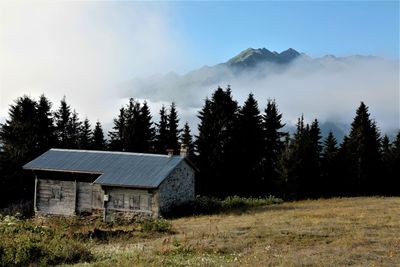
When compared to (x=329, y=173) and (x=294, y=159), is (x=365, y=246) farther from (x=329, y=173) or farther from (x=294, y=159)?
(x=329, y=173)

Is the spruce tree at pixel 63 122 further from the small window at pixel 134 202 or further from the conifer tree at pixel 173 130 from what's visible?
the small window at pixel 134 202

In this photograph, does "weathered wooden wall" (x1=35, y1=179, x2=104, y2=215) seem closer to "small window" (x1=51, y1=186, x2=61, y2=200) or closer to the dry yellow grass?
"small window" (x1=51, y1=186, x2=61, y2=200)

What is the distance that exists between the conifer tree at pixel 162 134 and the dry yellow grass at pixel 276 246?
1220 inches

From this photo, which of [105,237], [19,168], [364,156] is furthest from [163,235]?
[364,156]

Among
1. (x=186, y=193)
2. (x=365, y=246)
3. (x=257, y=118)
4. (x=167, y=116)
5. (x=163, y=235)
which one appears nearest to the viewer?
(x=365, y=246)

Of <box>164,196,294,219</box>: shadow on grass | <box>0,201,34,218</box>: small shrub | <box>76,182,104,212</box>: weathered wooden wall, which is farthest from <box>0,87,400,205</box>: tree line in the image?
<box>76,182,104,212</box>: weathered wooden wall

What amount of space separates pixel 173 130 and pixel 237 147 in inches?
400

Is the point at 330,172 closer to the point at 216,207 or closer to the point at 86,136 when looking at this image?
the point at 216,207

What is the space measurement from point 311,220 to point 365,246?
7.22 meters

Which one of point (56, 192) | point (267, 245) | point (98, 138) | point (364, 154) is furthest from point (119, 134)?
point (267, 245)

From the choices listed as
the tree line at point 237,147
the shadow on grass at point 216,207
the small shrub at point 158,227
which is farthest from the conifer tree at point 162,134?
the small shrub at point 158,227

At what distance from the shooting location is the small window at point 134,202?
31141mm

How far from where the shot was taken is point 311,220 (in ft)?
73.9

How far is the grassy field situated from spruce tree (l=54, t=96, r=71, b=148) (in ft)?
111
